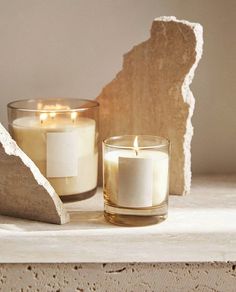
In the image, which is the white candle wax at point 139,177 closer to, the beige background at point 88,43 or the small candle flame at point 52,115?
the small candle flame at point 52,115

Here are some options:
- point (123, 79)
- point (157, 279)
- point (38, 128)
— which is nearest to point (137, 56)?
point (123, 79)

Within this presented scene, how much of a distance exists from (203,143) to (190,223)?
232mm

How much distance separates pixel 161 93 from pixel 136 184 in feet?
0.49

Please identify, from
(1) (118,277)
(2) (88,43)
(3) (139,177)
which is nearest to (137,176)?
(3) (139,177)

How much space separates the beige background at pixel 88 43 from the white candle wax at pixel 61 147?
119mm

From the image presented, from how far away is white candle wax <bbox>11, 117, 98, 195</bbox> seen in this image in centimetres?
81

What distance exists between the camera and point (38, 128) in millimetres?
805

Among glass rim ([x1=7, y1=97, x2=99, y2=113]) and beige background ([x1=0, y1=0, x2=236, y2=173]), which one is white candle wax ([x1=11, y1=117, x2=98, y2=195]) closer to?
glass rim ([x1=7, y1=97, x2=99, y2=113])

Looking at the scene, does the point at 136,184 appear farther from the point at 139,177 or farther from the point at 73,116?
the point at 73,116

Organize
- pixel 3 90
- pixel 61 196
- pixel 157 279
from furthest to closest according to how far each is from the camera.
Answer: pixel 3 90, pixel 61 196, pixel 157 279

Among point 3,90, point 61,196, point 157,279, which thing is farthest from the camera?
point 3,90

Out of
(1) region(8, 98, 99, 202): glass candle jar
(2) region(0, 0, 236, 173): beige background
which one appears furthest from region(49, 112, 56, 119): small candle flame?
(2) region(0, 0, 236, 173): beige background

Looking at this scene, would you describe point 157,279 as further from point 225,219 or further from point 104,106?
point 104,106

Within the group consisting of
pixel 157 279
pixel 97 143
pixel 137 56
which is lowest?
pixel 157 279
